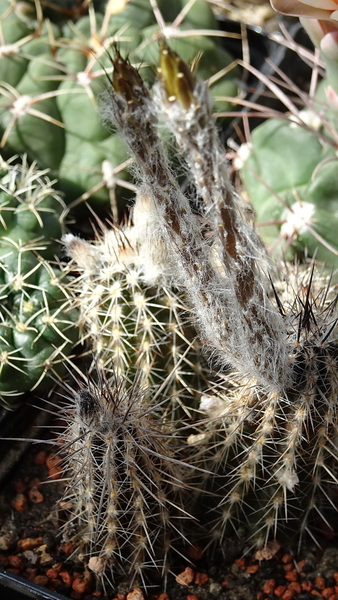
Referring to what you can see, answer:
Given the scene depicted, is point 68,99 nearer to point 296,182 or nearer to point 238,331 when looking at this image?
point 296,182

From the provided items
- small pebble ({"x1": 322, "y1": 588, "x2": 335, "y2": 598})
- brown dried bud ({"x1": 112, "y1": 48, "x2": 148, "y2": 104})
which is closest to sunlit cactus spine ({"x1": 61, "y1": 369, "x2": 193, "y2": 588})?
small pebble ({"x1": 322, "y1": 588, "x2": 335, "y2": 598})

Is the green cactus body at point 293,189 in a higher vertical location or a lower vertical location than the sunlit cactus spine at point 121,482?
higher

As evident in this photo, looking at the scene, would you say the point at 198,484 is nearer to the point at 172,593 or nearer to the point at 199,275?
the point at 172,593

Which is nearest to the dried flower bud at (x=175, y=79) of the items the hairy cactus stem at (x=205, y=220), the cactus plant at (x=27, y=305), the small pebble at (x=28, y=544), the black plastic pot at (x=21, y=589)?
the hairy cactus stem at (x=205, y=220)

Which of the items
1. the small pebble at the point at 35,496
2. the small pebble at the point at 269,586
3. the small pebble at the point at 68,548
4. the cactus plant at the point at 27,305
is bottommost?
the small pebble at the point at 68,548

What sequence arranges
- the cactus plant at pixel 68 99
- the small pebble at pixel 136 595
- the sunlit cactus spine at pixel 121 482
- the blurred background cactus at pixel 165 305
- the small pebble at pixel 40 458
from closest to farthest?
the blurred background cactus at pixel 165 305, the sunlit cactus spine at pixel 121 482, the small pebble at pixel 136 595, the small pebble at pixel 40 458, the cactus plant at pixel 68 99

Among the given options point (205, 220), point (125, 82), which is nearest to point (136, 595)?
point (205, 220)

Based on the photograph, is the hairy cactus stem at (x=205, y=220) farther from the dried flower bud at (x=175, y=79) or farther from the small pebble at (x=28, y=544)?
the small pebble at (x=28, y=544)

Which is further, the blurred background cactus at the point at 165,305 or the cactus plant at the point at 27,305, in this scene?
the cactus plant at the point at 27,305
